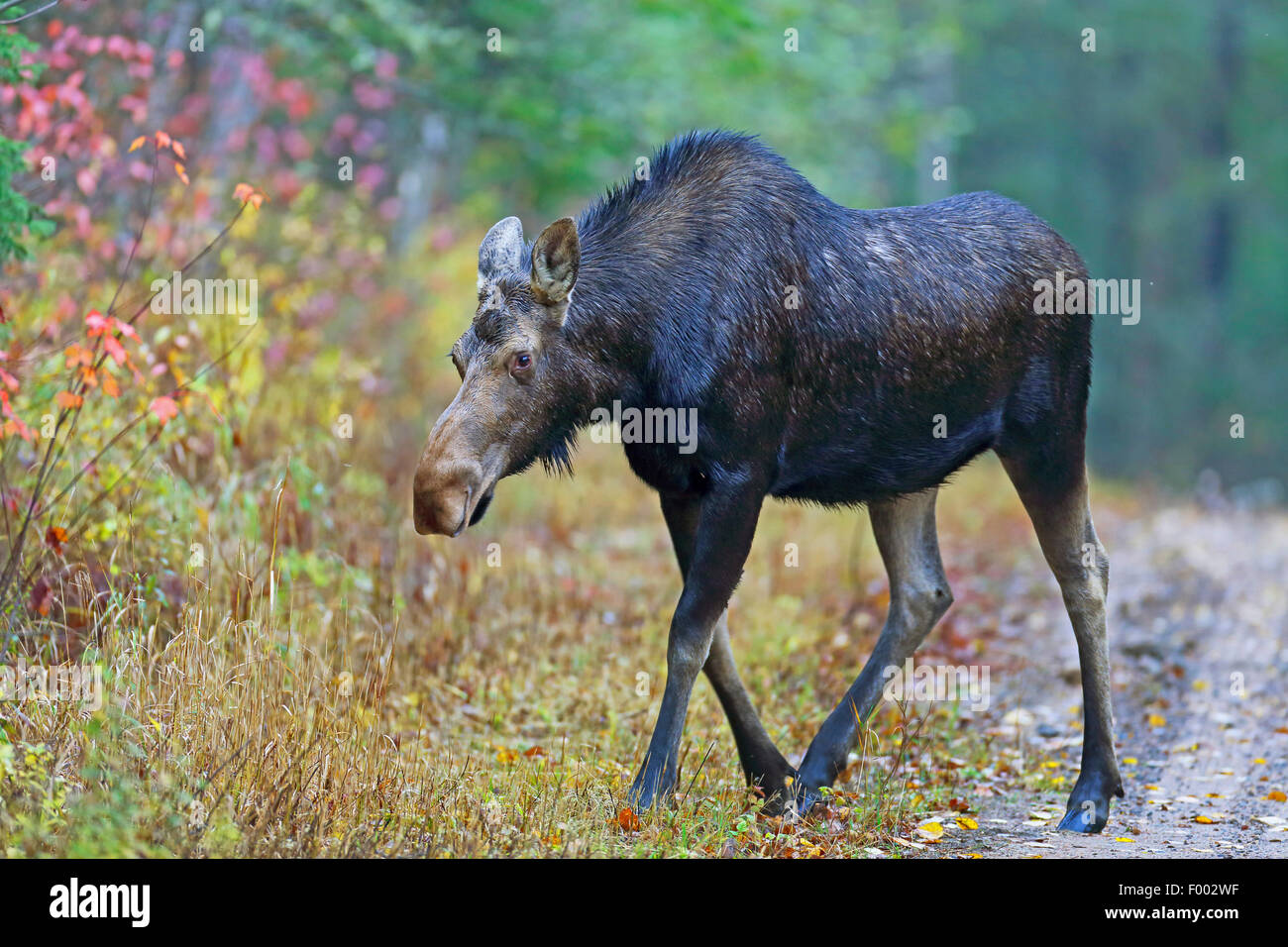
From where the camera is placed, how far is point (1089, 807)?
607cm

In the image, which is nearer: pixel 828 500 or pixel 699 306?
pixel 699 306

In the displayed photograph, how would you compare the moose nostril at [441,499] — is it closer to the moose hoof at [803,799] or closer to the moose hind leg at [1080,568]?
the moose hoof at [803,799]

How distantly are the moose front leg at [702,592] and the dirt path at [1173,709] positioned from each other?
1.14 m

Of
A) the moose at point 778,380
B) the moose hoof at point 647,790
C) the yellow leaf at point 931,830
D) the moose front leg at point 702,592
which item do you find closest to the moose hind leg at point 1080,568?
the moose at point 778,380

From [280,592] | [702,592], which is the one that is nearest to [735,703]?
[702,592]

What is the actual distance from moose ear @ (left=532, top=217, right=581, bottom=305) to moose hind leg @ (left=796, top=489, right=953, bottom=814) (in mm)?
1877

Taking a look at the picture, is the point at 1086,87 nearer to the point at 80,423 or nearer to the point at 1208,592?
the point at 1208,592

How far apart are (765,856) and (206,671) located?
2233 mm

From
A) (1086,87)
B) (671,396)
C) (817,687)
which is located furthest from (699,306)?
(1086,87)

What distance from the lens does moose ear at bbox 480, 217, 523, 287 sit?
5676mm

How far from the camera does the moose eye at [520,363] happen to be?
5.52m

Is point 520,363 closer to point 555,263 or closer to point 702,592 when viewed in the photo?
point 555,263

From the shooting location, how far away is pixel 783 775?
6117 millimetres
